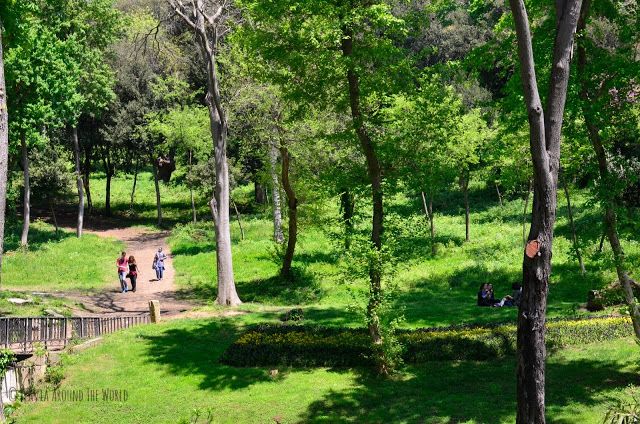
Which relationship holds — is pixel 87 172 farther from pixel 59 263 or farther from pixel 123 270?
pixel 123 270

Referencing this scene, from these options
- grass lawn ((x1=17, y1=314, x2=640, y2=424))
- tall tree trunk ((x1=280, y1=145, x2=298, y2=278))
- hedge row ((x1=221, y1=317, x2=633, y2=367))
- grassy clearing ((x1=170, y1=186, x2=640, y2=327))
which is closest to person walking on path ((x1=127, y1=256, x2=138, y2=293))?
grassy clearing ((x1=170, y1=186, x2=640, y2=327))

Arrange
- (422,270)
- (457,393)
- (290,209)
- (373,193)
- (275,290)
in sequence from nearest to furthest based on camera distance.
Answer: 1. (457,393)
2. (373,193)
3. (290,209)
4. (275,290)
5. (422,270)

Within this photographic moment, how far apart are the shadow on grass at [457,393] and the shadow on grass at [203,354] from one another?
260 centimetres

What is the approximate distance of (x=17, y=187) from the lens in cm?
4262

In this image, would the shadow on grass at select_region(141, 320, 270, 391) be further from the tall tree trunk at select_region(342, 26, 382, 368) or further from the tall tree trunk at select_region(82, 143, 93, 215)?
the tall tree trunk at select_region(82, 143, 93, 215)

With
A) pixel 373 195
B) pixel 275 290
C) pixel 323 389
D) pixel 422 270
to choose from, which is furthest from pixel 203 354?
pixel 422 270

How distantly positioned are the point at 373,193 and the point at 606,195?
Answer: 5.57 metres

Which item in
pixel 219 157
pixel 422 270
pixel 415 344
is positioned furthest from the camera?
pixel 422 270

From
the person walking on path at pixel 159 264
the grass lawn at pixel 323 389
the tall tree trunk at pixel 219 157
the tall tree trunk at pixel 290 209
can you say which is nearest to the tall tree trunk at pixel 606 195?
the grass lawn at pixel 323 389

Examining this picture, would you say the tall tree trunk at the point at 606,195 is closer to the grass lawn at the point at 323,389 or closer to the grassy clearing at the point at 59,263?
the grass lawn at the point at 323,389

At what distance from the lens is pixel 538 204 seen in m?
8.76

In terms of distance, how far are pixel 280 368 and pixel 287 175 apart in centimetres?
1081

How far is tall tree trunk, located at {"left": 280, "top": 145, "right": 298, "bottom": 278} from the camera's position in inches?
1005

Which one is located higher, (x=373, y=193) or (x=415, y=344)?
(x=373, y=193)
